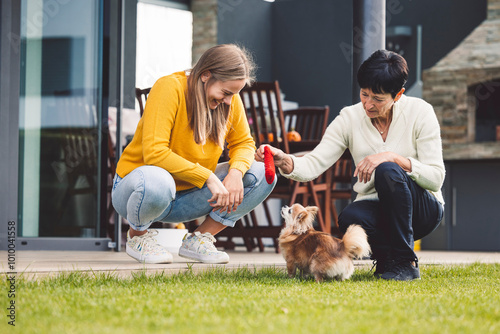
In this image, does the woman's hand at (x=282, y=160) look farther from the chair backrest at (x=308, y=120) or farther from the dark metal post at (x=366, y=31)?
the chair backrest at (x=308, y=120)

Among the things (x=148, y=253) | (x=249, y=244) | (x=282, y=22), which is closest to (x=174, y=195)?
(x=148, y=253)

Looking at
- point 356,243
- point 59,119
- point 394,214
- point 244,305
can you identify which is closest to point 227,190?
point 356,243

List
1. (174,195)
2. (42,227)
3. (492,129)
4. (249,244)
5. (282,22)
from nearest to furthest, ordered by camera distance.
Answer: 1. (174,195)
2. (42,227)
3. (249,244)
4. (492,129)
5. (282,22)

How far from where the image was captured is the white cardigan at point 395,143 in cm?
221

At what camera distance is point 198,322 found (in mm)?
1312

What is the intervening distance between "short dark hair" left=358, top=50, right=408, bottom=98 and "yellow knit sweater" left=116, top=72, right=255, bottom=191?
0.46 m

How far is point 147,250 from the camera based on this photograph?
87.9 inches

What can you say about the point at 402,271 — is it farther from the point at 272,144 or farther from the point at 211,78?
the point at 272,144

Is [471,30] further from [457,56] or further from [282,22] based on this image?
[282,22]

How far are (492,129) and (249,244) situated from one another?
11.2ft

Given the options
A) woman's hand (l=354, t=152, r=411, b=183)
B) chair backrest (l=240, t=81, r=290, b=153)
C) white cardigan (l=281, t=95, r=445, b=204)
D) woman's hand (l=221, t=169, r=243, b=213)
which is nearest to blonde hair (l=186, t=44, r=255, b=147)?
woman's hand (l=221, t=169, r=243, b=213)

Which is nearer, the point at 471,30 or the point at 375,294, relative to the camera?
the point at 375,294

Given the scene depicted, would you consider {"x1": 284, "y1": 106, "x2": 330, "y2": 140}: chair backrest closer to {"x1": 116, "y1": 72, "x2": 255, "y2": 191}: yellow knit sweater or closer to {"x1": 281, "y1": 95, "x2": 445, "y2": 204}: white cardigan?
{"x1": 281, "y1": 95, "x2": 445, "y2": 204}: white cardigan

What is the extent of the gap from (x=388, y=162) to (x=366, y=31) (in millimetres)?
969
